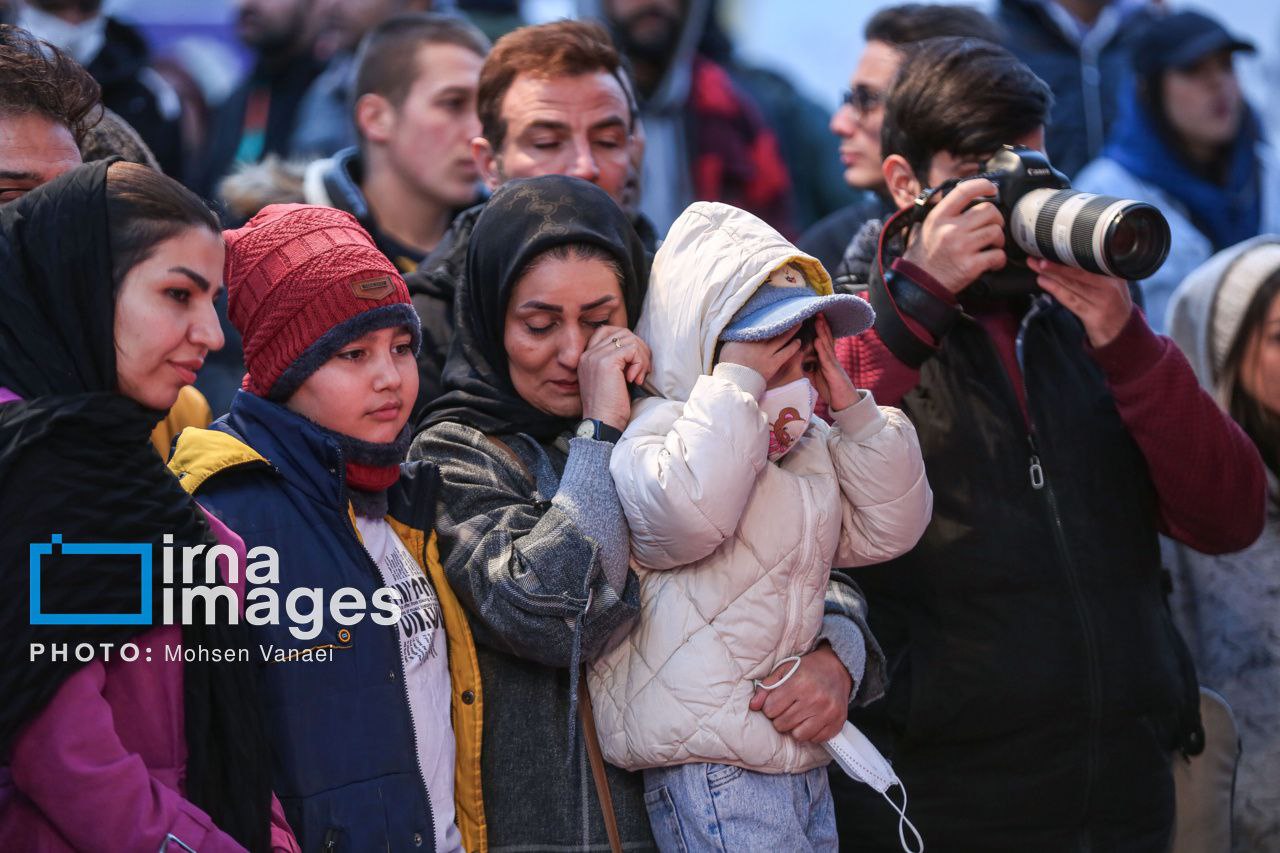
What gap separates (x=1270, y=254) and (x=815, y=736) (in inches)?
73.6

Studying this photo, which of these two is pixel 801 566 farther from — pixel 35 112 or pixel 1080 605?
pixel 35 112

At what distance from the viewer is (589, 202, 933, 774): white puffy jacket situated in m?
2.14

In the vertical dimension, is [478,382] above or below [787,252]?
below

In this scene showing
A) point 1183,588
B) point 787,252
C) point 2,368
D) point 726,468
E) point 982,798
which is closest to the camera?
point 2,368

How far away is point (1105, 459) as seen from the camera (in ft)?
9.07

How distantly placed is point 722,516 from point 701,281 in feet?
1.27

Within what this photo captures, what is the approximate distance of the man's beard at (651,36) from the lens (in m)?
4.92

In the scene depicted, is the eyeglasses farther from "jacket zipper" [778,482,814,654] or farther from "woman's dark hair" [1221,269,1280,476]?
"jacket zipper" [778,482,814,654]

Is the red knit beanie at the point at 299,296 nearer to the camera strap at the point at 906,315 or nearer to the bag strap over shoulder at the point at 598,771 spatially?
the bag strap over shoulder at the point at 598,771

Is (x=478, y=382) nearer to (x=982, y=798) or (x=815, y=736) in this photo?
(x=815, y=736)

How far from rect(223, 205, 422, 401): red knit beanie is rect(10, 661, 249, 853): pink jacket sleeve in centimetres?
55

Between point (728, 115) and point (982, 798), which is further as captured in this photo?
point (728, 115)

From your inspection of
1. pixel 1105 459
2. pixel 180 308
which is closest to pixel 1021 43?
pixel 1105 459

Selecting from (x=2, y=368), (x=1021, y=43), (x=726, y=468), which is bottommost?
(x=1021, y=43)
